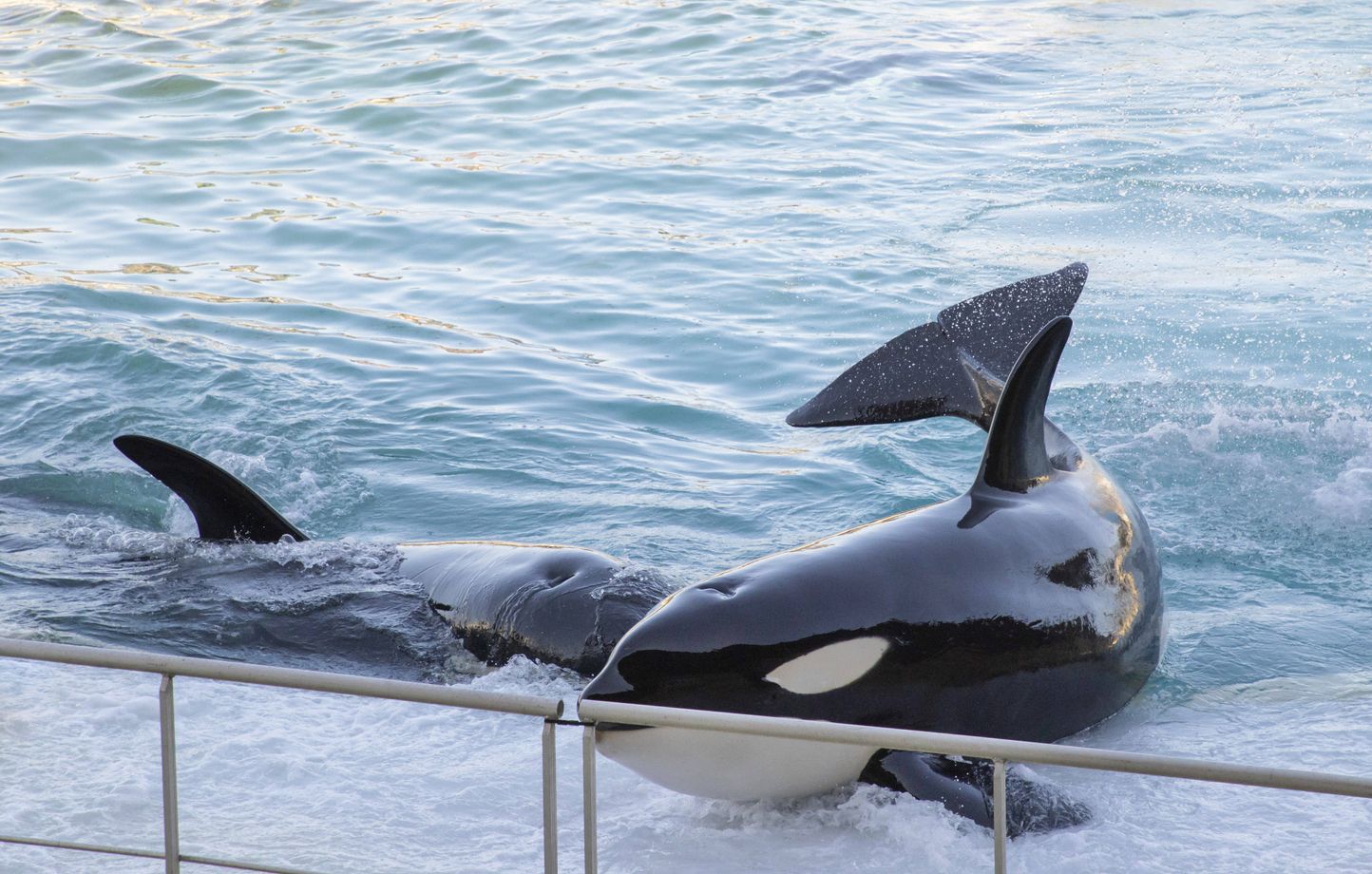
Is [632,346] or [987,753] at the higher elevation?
[987,753]

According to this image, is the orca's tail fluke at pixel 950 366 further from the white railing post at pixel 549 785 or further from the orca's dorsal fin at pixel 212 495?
the white railing post at pixel 549 785

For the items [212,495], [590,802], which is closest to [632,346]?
[212,495]

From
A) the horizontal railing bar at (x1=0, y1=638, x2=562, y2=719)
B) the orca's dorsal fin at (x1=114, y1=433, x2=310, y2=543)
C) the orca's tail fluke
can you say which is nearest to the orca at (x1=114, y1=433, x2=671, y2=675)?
the orca's dorsal fin at (x1=114, y1=433, x2=310, y2=543)

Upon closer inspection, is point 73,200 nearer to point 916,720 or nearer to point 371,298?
point 371,298

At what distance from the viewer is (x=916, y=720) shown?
13.3ft

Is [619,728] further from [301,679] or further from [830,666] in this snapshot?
[301,679]

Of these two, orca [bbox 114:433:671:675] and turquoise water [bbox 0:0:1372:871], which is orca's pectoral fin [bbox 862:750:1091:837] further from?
orca [bbox 114:433:671:675]

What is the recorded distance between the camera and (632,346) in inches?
370

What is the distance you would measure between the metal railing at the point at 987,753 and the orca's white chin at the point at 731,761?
833 millimetres

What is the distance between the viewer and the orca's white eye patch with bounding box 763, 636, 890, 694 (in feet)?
12.5

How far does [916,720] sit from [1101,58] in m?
14.9

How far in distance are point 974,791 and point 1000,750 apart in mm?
1484

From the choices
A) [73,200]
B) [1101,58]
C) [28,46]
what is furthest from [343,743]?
[28,46]

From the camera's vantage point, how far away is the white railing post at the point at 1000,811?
249cm
